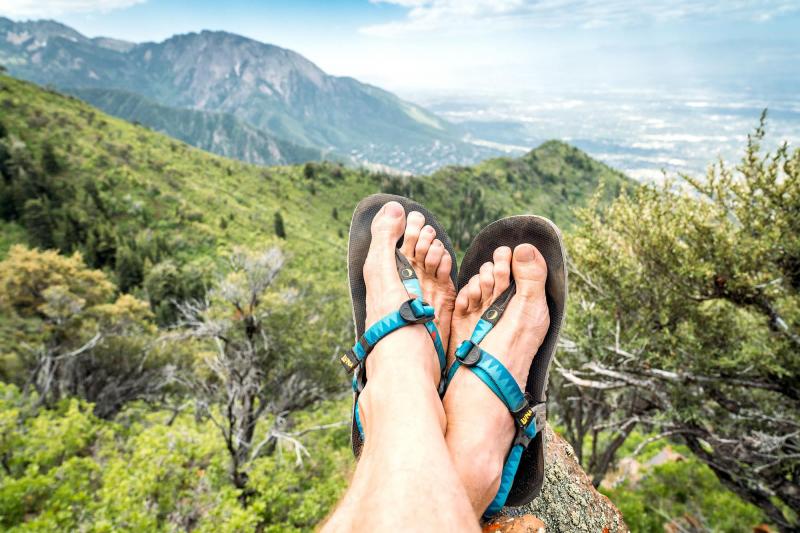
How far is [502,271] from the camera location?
2564mm

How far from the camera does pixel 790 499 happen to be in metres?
3.84

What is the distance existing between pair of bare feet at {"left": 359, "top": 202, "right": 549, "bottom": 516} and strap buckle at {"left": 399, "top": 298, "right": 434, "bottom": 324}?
6cm

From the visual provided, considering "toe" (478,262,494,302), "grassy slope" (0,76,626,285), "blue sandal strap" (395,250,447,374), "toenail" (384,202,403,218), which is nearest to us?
"blue sandal strap" (395,250,447,374)

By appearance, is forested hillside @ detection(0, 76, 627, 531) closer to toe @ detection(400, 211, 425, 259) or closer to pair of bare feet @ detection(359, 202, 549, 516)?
pair of bare feet @ detection(359, 202, 549, 516)

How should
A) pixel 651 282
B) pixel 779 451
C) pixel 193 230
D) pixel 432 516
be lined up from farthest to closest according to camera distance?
pixel 193 230 < pixel 651 282 < pixel 779 451 < pixel 432 516

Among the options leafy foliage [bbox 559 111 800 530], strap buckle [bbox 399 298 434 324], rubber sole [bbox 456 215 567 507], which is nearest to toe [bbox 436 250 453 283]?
rubber sole [bbox 456 215 567 507]

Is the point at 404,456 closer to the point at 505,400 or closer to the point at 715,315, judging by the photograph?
the point at 505,400

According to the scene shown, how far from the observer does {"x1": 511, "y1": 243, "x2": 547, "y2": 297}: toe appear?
8.05 feet

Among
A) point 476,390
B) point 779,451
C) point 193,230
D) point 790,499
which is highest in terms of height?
point 476,390

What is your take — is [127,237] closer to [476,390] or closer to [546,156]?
[476,390]

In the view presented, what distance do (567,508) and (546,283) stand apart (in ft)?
4.02

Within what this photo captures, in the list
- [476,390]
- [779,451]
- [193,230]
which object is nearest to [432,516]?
[476,390]

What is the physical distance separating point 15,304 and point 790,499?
64.4 feet

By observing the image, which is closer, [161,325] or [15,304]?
[15,304]
